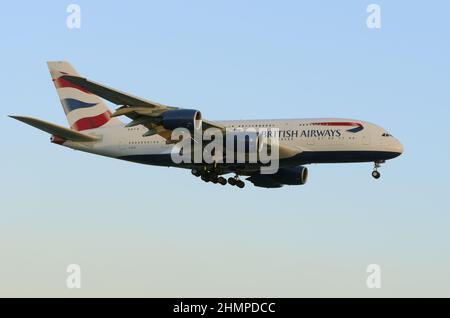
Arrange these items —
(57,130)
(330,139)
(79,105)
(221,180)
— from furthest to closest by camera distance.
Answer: (79,105), (221,180), (57,130), (330,139)

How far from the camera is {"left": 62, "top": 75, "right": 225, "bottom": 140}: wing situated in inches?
1992

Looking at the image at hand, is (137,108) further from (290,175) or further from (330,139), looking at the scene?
(290,175)

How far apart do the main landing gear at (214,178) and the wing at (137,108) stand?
3652 millimetres

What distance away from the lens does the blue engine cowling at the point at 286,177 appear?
2438 inches

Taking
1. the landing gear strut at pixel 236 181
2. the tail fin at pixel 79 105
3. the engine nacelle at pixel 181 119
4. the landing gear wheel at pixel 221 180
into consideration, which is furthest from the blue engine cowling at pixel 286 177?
the engine nacelle at pixel 181 119

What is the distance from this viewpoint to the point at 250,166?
57.2 meters

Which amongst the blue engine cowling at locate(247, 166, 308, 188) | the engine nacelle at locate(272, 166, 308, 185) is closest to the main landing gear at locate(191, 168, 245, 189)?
the blue engine cowling at locate(247, 166, 308, 188)

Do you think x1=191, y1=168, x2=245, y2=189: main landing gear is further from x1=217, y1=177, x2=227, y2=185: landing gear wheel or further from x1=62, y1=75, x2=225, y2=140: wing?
x1=62, y1=75, x2=225, y2=140: wing

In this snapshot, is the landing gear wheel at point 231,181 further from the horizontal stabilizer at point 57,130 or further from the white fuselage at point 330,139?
the horizontal stabilizer at point 57,130

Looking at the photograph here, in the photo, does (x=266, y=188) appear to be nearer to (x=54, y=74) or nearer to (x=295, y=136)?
(x=295, y=136)

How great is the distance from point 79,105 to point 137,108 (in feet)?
39.1

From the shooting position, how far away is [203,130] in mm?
56250

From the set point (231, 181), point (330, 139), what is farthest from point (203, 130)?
point (330, 139)
